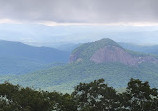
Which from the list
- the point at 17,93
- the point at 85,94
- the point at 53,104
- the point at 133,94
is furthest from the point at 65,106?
the point at 133,94

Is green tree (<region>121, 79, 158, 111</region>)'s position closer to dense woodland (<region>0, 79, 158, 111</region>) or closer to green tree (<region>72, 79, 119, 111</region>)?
dense woodland (<region>0, 79, 158, 111</region>)

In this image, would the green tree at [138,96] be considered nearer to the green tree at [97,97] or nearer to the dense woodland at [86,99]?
the dense woodland at [86,99]

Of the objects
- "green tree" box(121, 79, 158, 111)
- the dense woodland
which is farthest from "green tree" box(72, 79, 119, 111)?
"green tree" box(121, 79, 158, 111)

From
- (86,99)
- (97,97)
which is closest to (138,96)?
(97,97)

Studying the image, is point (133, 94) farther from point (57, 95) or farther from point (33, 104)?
point (33, 104)

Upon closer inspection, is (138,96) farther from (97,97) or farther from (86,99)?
(86,99)

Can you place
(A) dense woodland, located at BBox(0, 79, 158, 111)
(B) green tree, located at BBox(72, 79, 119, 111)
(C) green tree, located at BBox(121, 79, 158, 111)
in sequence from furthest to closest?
(B) green tree, located at BBox(72, 79, 119, 111) → (C) green tree, located at BBox(121, 79, 158, 111) → (A) dense woodland, located at BBox(0, 79, 158, 111)

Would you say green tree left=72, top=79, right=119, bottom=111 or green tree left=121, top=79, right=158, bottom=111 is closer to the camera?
green tree left=121, top=79, right=158, bottom=111

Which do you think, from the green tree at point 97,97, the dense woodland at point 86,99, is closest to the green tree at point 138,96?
the dense woodland at point 86,99

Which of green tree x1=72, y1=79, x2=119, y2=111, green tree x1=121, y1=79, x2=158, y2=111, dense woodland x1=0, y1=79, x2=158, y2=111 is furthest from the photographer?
green tree x1=72, y1=79, x2=119, y2=111
